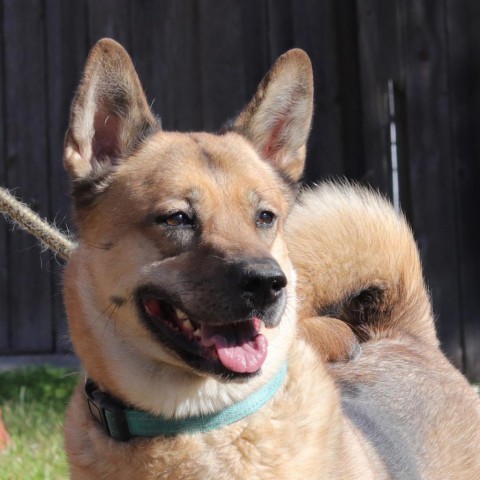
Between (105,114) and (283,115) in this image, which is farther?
(283,115)

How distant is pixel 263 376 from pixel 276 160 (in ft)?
2.85

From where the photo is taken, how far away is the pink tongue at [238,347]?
2.80m

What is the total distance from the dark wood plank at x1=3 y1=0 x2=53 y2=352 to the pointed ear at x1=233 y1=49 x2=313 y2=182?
377cm

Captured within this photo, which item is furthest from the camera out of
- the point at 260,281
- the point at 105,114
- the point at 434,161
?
the point at 434,161

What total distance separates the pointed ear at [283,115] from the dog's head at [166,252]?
0.5 inches

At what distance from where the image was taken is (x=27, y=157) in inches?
277

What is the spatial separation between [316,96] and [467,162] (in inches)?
42.1

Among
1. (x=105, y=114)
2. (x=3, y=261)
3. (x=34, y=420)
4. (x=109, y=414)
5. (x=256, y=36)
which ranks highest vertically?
(x=105, y=114)

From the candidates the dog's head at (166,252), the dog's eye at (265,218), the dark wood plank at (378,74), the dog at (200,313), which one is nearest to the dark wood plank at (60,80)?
the dark wood plank at (378,74)

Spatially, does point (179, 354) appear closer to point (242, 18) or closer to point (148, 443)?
point (148, 443)

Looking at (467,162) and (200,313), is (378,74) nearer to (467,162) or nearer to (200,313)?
(467,162)

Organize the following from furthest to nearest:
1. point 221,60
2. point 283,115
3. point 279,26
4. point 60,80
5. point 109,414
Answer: point 60,80 → point 221,60 → point 279,26 → point 283,115 → point 109,414

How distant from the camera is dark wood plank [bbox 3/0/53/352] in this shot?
274 inches

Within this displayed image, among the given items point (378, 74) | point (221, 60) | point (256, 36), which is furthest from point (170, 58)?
point (378, 74)
